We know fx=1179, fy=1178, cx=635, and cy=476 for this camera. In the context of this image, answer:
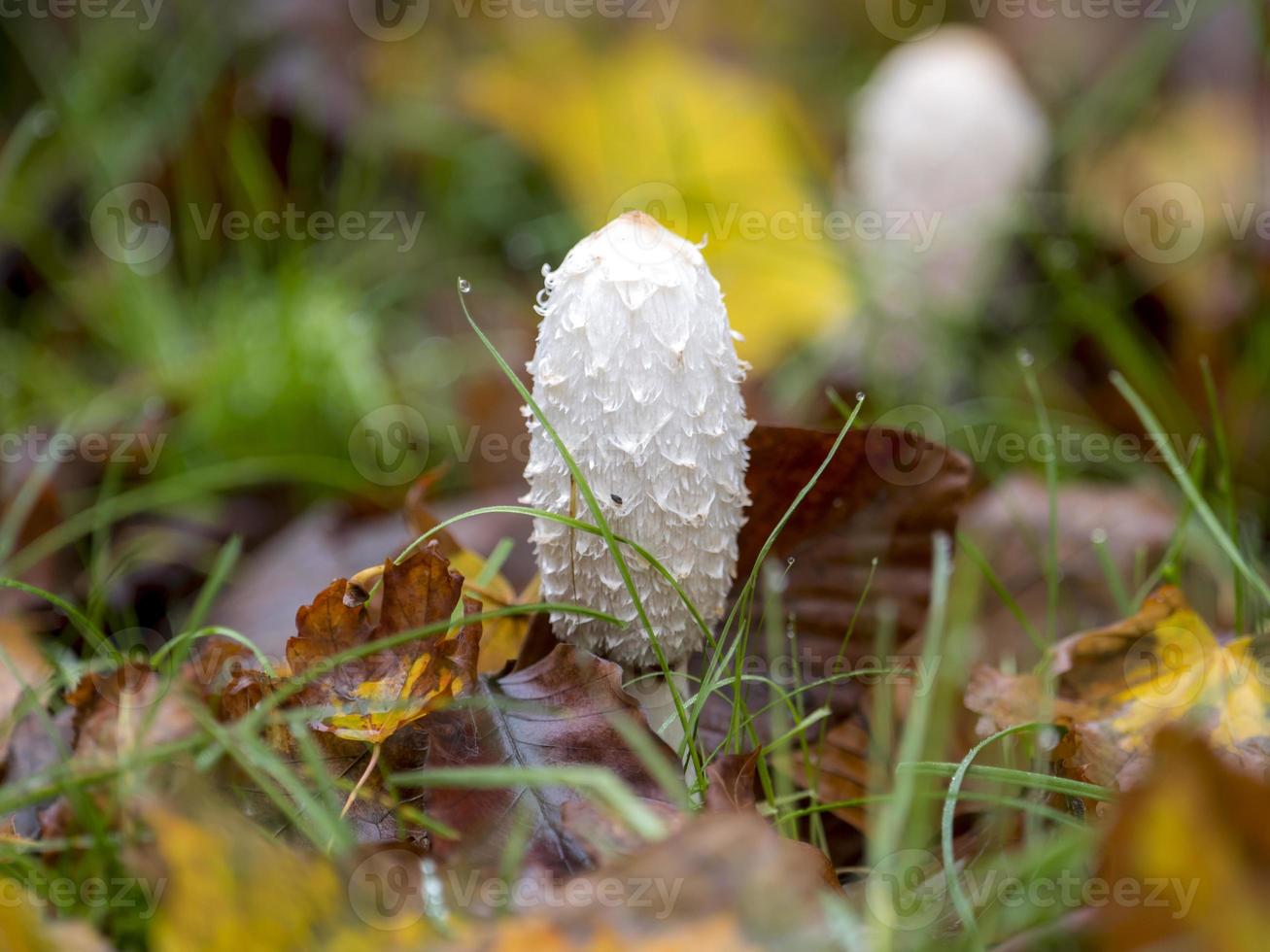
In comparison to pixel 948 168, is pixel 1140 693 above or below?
below

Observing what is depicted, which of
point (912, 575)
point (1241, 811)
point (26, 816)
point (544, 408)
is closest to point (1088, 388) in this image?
point (912, 575)

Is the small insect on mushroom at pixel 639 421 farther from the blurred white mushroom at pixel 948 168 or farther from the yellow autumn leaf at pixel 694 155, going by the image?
the blurred white mushroom at pixel 948 168

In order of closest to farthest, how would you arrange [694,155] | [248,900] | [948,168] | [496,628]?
1. [248,900]
2. [496,628]
3. [948,168]
4. [694,155]

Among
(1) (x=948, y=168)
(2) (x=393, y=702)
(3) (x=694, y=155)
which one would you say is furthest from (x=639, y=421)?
(3) (x=694, y=155)

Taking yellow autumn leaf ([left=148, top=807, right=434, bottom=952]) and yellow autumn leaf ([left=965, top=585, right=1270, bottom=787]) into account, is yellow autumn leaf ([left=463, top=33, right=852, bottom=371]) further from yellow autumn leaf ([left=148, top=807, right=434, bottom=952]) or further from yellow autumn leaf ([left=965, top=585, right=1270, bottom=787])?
yellow autumn leaf ([left=148, top=807, right=434, bottom=952])

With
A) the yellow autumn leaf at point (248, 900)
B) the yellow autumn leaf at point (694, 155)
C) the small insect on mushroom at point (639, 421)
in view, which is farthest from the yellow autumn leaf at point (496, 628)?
the yellow autumn leaf at point (694, 155)

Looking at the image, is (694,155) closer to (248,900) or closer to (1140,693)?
(1140,693)
